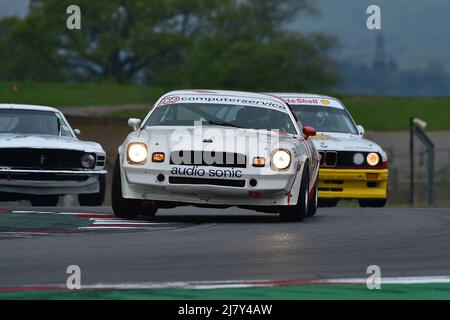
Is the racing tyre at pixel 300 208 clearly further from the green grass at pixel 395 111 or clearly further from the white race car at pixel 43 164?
the green grass at pixel 395 111

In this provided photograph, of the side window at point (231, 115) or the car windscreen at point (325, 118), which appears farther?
the car windscreen at point (325, 118)

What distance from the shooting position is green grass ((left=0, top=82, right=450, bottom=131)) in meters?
71.3

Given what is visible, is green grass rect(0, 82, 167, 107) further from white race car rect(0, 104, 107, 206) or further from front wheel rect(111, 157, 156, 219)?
front wheel rect(111, 157, 156, 219)

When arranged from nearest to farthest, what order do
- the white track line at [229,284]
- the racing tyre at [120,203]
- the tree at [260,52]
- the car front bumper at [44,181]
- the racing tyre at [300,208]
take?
the white track line at [229,284], the racing tyre at [120,203], the racing tyre at [300,208], the car front bumper at [44,181], the tree at [260,52]

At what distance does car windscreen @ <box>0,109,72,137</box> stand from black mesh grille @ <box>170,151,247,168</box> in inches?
234

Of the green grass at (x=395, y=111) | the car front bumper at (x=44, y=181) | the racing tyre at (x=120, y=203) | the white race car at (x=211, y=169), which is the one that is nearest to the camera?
the white race car at (x=211, y=169)

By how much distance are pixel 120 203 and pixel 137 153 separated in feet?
2.03

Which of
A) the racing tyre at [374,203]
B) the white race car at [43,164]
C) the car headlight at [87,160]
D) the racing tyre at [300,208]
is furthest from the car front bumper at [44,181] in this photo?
the racing tyre at [300,208]

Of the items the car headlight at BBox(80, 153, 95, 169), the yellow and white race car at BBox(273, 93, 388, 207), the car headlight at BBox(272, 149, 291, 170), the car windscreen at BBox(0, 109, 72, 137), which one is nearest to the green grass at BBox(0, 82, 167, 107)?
the car windscreen at BBox(0, 109, 72, 137)

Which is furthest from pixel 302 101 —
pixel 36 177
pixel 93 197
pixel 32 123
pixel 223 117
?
pixel 223 117

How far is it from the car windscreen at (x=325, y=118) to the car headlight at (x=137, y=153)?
267 inches

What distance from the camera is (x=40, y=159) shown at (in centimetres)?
1714

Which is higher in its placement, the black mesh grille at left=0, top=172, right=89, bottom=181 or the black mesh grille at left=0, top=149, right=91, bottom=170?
the black mesh grille at left=0, top=149, right=91, bottom=170

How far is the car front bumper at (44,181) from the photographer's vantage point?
55.3ft
